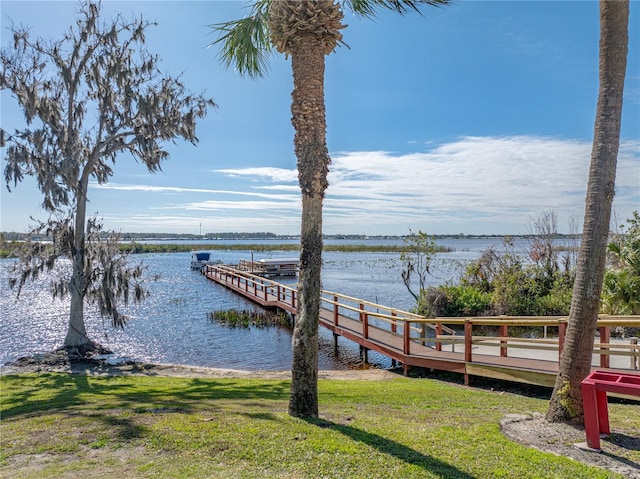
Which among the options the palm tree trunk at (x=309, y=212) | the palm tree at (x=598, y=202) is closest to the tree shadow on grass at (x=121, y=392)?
the palm tree trunk at (x=309, y=212)

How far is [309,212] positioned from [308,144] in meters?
0.83

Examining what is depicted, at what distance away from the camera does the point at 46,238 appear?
13320mm

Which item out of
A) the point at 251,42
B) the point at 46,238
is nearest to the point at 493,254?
the point at 251,42

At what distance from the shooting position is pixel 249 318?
20.0m

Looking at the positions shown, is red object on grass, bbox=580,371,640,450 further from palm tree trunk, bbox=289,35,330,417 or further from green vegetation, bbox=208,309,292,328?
green vegetation, bbox=208,309,292,328

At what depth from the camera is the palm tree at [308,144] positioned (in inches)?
207

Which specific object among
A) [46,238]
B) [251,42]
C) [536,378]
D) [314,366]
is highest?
[251,42]

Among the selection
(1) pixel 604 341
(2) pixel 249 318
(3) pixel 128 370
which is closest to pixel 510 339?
(1) pixel 604 341

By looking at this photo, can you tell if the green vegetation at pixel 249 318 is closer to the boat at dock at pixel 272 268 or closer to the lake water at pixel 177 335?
the lake water at pixel 177 335

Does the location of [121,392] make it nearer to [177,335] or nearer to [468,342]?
[468,342]

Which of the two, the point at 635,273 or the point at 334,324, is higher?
the point at 635,273

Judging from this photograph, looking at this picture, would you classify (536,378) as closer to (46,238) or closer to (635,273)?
(635,273)

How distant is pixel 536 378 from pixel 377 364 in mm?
5531

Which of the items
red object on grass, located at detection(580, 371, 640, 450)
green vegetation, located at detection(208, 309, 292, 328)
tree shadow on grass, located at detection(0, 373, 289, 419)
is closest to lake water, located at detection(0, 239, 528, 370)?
green vegetation, located at detection(208, 309, 292, 328)
